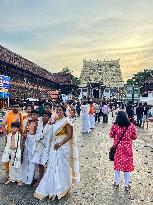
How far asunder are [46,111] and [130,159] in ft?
6.62

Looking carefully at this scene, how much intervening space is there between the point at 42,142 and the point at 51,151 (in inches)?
16.4

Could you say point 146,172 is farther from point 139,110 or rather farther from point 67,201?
point 139,110

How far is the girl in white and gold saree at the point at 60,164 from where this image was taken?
22.4 feet

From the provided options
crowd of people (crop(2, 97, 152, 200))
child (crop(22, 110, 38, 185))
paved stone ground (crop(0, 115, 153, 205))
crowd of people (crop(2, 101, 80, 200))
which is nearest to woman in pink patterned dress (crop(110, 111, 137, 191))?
crowd of people (crop(2, 97, 152, 200))

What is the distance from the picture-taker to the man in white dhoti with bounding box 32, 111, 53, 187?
7208 mm

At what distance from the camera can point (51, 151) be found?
705 cm

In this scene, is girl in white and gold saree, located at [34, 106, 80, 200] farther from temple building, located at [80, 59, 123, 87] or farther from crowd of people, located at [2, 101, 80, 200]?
temple building, located at [80, 59, 123, 87]

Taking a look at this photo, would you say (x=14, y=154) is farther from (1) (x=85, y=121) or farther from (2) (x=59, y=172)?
(1) (x=85, y=121)

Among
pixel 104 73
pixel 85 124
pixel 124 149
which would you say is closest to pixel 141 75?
pixel 104 73

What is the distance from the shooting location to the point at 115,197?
23.3 feet

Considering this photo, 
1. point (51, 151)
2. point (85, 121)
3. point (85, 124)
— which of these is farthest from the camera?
point (85, 124)

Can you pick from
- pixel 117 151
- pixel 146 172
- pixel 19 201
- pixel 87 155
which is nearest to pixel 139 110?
pixel 87 155

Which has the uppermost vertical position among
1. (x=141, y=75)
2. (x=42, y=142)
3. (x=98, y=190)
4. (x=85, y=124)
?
(x=141, y=75)

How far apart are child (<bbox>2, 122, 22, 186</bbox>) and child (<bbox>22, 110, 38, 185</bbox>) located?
0.45 ft
